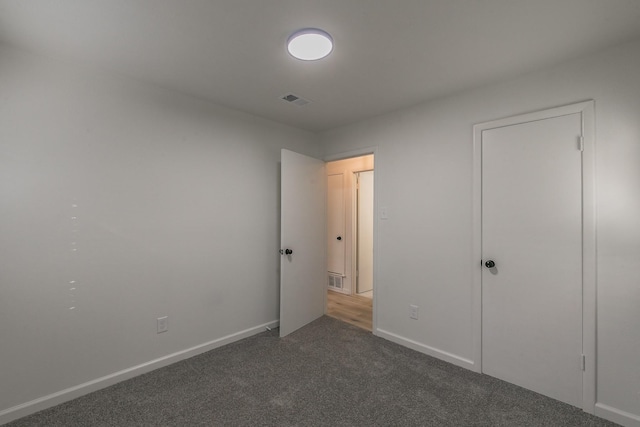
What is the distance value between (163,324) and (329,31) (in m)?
2.61

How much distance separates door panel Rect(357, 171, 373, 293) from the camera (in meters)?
4.63

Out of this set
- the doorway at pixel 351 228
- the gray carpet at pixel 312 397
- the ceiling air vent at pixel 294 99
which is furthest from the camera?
the doorway at pixel 351 228

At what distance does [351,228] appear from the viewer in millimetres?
4562

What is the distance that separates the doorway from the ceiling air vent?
1.94 m

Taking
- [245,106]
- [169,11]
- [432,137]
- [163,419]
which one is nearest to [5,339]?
[163,419]

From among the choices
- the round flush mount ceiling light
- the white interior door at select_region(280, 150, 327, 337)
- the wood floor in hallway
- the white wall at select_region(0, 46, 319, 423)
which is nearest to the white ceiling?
the round flush mount ceiling light

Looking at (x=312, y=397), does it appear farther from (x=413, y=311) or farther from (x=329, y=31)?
(x=329, y=31)

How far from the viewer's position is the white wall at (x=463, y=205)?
1754mm

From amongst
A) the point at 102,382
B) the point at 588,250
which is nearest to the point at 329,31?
the point at 588,250

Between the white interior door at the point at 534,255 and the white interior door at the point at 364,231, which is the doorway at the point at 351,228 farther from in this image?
the white interior door at the point at 534,255

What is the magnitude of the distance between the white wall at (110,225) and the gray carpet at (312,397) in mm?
246

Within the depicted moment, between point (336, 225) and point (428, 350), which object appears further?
point (336, 225)

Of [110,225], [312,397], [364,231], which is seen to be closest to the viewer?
[312,397]

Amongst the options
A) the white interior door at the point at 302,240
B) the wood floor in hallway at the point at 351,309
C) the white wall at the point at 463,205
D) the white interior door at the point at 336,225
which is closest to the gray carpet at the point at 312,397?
the white wall at the point at 463,205
